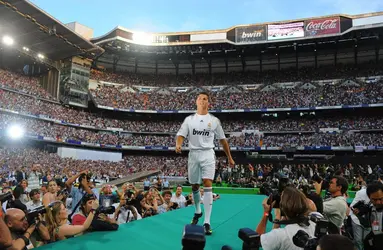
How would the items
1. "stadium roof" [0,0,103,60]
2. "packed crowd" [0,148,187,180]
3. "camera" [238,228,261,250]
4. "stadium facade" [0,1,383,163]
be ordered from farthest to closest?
"stadium facade" [0,1,383,163] < "stadium roof" [0,0,103,60] < "packed crowd" [0,148,187,180] < "camera" [238,228,261,250]

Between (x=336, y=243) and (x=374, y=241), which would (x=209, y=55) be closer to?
(x=374, y=241)

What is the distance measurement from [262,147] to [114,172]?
1917cm

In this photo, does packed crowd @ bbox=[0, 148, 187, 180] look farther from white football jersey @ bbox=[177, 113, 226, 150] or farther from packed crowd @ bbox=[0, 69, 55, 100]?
white football jersey @ bbox=[177, 113, 226, 150]

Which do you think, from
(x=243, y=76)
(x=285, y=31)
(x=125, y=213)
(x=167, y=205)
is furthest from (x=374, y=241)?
(x=243, y=76)

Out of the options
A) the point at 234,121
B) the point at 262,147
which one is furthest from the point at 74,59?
the point at 262,147

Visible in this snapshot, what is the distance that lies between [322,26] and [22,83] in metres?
39.0

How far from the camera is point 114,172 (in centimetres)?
3725

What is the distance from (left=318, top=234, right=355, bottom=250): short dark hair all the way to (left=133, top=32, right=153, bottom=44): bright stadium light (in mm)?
46088

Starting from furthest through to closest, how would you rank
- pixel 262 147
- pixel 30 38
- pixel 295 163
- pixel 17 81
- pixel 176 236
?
pixel 262 147 < pixel 17 81 < pixel 30 38 < pixel 295 163 < pixel 176 236

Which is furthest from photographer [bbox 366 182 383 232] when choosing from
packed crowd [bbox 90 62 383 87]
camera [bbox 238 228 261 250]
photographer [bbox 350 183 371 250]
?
packed crowd [bbox 90 62 383 87]

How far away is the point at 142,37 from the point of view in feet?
151

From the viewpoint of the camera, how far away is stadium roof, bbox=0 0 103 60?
29.0 m

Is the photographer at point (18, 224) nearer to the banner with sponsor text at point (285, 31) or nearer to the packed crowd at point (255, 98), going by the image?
the packed crowd at point (255, 98)

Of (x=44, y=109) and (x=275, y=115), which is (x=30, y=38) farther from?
(x=275, y=115)
